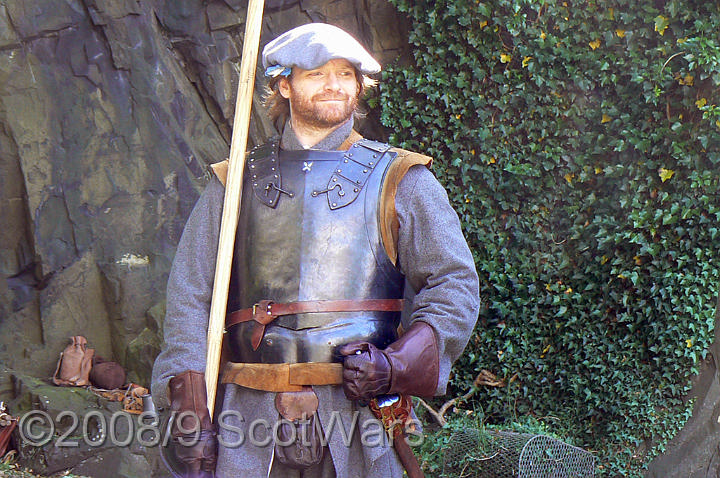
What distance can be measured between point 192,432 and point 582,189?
2.89m

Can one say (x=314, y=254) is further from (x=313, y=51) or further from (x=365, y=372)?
(x=313, y=51)

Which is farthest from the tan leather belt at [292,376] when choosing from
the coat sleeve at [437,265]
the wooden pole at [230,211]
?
the coat sleeve at [437,265]

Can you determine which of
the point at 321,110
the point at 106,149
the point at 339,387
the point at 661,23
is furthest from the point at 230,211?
the point at 106,149

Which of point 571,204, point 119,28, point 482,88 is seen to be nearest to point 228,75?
point 119,28

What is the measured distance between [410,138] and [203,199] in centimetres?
274

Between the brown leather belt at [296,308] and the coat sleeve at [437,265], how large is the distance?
87 mm

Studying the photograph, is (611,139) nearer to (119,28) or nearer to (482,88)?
(482,88)

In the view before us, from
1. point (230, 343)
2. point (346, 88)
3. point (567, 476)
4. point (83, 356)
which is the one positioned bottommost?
point (567, 476)

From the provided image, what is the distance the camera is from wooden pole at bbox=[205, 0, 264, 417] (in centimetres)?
212

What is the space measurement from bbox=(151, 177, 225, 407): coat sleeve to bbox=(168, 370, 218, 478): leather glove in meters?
0.06

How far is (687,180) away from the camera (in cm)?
405

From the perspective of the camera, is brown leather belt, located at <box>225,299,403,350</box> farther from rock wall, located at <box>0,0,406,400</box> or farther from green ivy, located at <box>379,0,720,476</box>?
rock wall, located at <box>0,0,406,400</box>

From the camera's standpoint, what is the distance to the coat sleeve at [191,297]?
2152 mm

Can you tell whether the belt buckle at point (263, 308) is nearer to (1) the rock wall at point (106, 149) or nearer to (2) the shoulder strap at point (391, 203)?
(2) the shoulder strap at point (391, 203)
